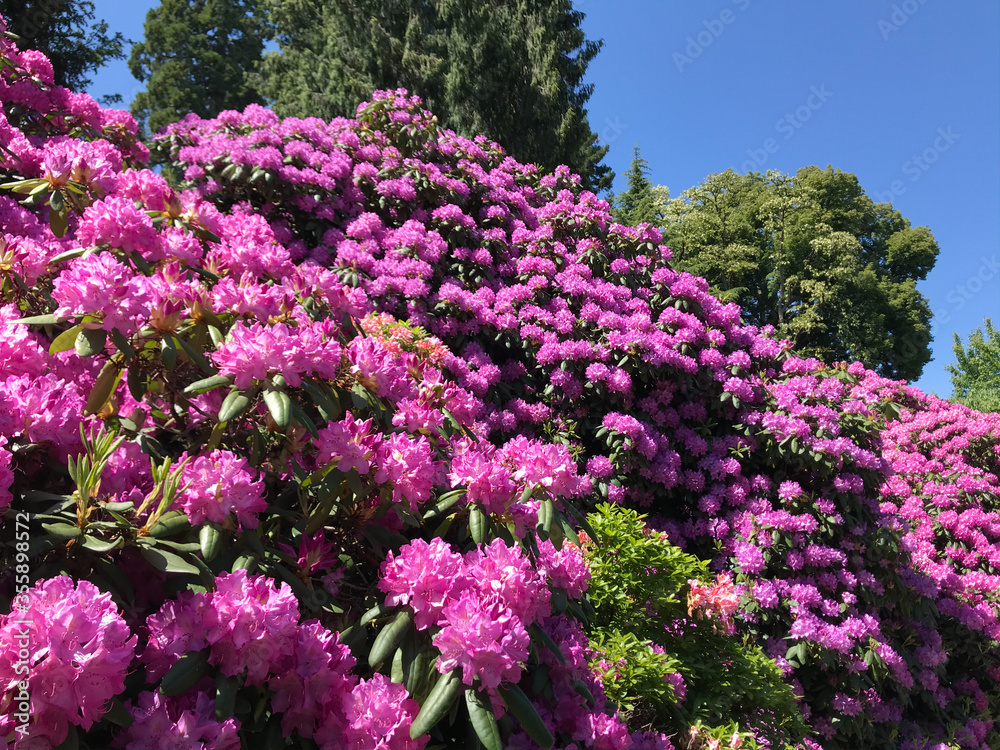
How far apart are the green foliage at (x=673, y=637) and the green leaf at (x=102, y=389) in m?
1.88

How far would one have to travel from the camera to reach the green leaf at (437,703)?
1069 millimetres

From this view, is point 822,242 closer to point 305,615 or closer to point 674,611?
point 674,611

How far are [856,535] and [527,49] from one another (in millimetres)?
12344

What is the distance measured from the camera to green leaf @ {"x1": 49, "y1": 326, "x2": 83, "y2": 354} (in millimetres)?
1276

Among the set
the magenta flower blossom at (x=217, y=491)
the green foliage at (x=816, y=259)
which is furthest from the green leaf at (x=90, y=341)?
the green foliage at (x=816, y=259)

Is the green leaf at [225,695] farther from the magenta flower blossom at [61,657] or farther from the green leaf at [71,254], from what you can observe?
the green leaf at [71,254]

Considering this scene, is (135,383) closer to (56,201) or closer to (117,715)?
(117,715)

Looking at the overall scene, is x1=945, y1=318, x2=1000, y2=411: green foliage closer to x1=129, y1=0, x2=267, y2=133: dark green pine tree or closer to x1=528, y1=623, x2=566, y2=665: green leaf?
x1=528, y1=623, x2=566, y2=665: green leaf

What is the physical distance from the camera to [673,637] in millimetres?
2584

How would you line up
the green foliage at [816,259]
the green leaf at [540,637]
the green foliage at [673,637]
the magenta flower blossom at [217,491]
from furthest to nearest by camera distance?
1. the green foliage at [816,259]
2. the green foliage at [673,637]
3. the green leaf at [540,637]
4. the magenta flower blossom at [217,491]

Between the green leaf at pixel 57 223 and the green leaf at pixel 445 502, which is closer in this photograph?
the green leaf at pixel 445 502

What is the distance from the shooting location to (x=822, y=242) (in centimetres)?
1914

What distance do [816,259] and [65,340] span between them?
74.8 feet

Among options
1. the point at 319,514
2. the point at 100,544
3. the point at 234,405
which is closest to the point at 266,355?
the point at 234,405
